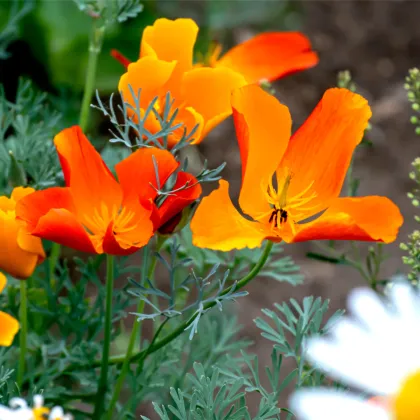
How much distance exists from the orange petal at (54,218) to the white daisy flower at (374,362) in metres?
0.15

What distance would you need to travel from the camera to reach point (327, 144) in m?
0.54

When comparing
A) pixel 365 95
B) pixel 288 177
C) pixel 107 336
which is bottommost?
pixel 365 95

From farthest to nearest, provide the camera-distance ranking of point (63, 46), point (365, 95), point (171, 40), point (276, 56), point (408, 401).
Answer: point (365, 95) → point (63, 46) → point (276, 56) → point (171, 40) → point (408, 401)

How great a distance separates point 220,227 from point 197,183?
0.11ft

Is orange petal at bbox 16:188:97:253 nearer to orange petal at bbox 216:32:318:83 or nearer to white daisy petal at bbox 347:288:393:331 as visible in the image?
white daisy petal at bbox 347:288:393:331

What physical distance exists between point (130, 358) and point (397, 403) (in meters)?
0.27

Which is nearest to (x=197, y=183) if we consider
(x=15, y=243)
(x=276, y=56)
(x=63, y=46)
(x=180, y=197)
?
(x=180, y=197)

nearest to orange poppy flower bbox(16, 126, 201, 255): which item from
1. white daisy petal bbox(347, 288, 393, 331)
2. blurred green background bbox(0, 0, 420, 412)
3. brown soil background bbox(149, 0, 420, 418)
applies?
white daisy petal bbox(347, 288, 393, 331)

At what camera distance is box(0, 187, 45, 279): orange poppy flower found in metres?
0.52

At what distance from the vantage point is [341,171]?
20.8 inches

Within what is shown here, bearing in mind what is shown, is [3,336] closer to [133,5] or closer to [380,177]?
[133,5]

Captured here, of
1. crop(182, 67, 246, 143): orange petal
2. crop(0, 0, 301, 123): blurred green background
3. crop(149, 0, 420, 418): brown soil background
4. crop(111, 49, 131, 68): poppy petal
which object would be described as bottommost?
crop(149, 0, 420, 418): brown soil background

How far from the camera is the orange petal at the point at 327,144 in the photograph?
0.52m

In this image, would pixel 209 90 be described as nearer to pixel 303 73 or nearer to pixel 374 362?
pixel 374 362
